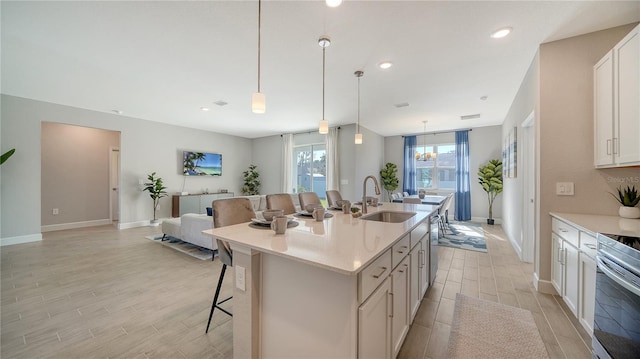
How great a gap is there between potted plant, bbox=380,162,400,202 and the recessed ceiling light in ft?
17.2

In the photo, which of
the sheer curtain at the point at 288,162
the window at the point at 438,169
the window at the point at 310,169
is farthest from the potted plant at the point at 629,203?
the sheer curtain at the point at 288,162

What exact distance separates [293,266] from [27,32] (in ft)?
11.5

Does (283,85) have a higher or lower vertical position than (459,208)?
higher

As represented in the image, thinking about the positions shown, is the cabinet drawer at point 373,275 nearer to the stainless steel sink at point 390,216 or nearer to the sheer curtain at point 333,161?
the stainless steel sink at point 390,216

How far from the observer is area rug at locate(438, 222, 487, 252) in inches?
168

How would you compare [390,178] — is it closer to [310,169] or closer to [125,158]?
[310,169]

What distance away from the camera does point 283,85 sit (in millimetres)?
3602

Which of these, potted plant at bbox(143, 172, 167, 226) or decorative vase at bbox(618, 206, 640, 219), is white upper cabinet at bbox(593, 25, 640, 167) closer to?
decorative vase at bbox(618, 206, 640, 219)

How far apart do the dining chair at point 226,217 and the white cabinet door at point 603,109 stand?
10.4ft

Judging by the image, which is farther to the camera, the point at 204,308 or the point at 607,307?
the point at 204,308

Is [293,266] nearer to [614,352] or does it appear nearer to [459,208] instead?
[614,352]

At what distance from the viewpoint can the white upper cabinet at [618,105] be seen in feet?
5.92

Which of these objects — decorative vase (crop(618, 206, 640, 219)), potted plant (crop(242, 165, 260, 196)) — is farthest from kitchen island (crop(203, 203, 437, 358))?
potted plant (crop(242, 165, 260, 196))

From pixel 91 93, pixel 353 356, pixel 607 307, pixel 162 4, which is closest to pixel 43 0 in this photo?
pixel 162 4
